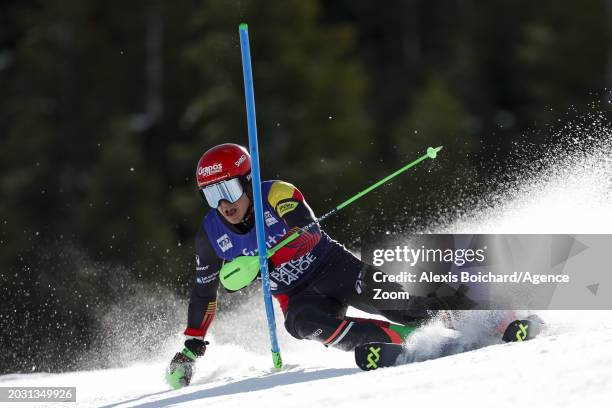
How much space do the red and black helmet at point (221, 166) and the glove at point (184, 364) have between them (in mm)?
1020

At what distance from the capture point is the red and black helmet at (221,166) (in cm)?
649

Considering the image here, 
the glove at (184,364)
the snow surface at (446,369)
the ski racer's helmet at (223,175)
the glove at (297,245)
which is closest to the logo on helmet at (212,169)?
the ski racer's helmet at (223,175)

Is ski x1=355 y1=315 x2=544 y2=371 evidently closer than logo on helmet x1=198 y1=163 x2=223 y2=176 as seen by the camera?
Yes

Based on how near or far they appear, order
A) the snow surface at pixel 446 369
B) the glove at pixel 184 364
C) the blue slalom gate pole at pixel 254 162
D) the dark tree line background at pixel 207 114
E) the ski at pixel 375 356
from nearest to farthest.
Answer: the snow surface at pixel 446 369, the ski at pixel 375 356, the blue slalom gate pole at pixel 254 162, the glove at pixel 184 364, the dark tree line background at pixel 207 114

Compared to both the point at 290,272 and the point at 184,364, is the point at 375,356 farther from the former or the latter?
the point at 184,364

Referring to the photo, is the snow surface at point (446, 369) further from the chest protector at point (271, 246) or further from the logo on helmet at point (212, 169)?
the logo on helmet at point (212, 169)

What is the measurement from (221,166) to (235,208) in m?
0.27

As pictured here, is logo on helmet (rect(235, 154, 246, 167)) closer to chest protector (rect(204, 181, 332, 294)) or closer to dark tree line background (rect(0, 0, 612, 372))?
chest protector (rect(204, 181, 332, 294))

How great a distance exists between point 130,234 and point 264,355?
15140 millimetres

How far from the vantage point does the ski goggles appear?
Result: 256 inches

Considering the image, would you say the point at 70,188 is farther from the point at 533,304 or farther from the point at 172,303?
the point at 533,304

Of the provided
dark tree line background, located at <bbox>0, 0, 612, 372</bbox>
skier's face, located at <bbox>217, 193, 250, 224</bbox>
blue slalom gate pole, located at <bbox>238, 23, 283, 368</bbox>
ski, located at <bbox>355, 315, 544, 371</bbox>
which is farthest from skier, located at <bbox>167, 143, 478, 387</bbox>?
dark tree line background, located at <bbox>0, 0, 612, 372</bbox>

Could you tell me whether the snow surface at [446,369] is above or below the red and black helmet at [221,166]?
below

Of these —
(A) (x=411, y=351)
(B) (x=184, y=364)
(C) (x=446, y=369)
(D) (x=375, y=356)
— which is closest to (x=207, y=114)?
(B) (x=184, y=364)
